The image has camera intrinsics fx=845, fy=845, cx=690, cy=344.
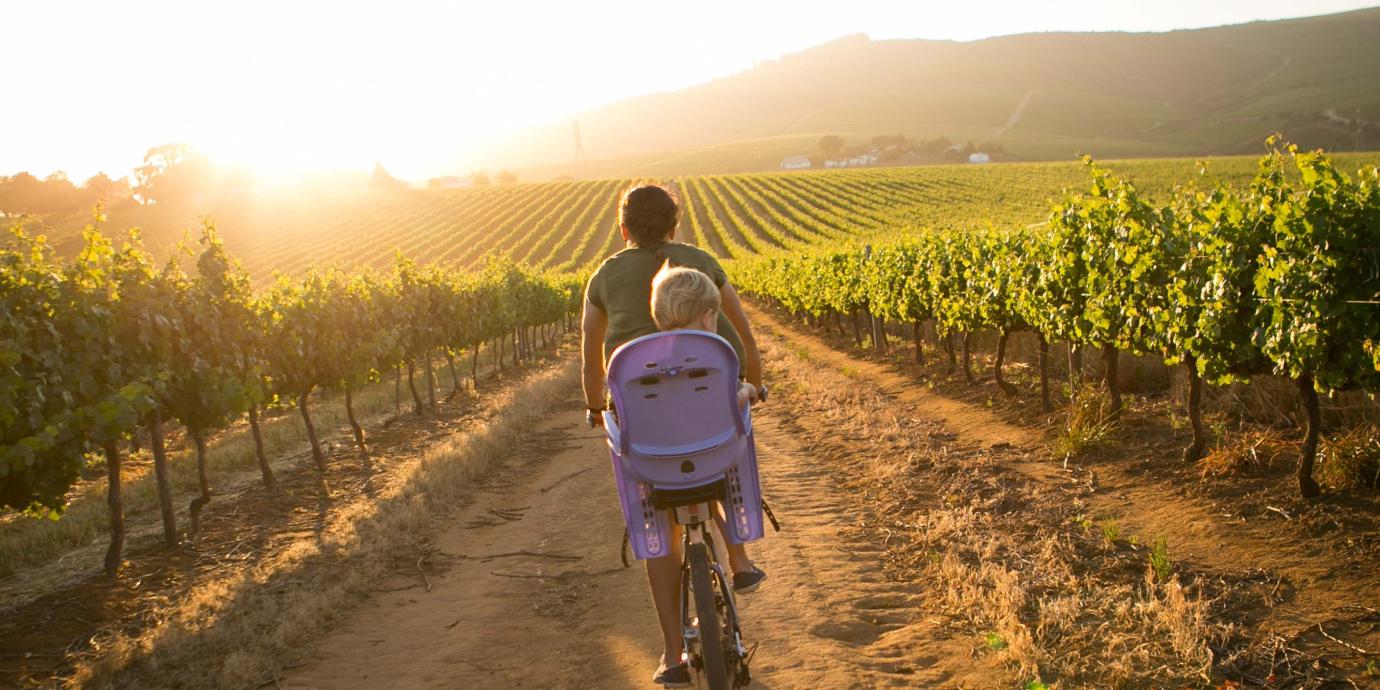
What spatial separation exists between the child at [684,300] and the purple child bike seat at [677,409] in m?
0.15

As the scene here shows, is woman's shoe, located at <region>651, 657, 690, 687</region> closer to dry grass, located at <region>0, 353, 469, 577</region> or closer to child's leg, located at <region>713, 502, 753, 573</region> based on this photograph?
child's leg, located at <region>713, 502, 753, 573</region>

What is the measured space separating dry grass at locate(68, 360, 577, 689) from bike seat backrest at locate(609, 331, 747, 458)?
9.90 ft

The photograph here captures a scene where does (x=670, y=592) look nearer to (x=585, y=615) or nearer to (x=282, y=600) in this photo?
(x=585, y=615)

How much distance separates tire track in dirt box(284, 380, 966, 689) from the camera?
14.1 feet

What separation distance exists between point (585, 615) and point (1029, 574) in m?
2.70

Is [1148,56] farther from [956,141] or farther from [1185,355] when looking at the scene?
[1185,355]

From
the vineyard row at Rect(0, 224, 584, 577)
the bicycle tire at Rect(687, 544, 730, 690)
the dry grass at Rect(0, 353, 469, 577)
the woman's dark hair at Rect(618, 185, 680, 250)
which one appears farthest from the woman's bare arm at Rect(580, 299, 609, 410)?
the dry grass at Rect(0, 353, 469, 577)

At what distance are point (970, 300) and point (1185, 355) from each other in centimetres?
515

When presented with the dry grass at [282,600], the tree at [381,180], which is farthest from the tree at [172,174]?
the dry grass at [282,600]

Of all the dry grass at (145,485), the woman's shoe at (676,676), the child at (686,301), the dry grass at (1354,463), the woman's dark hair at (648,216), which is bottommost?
the dry grass at (145,485)

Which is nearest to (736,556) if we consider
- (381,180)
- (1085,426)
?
(1085,426)

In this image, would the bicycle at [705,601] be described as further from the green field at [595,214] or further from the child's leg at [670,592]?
the green field at [595,214]

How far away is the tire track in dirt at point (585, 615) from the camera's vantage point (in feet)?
14.1

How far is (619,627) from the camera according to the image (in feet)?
16.2
